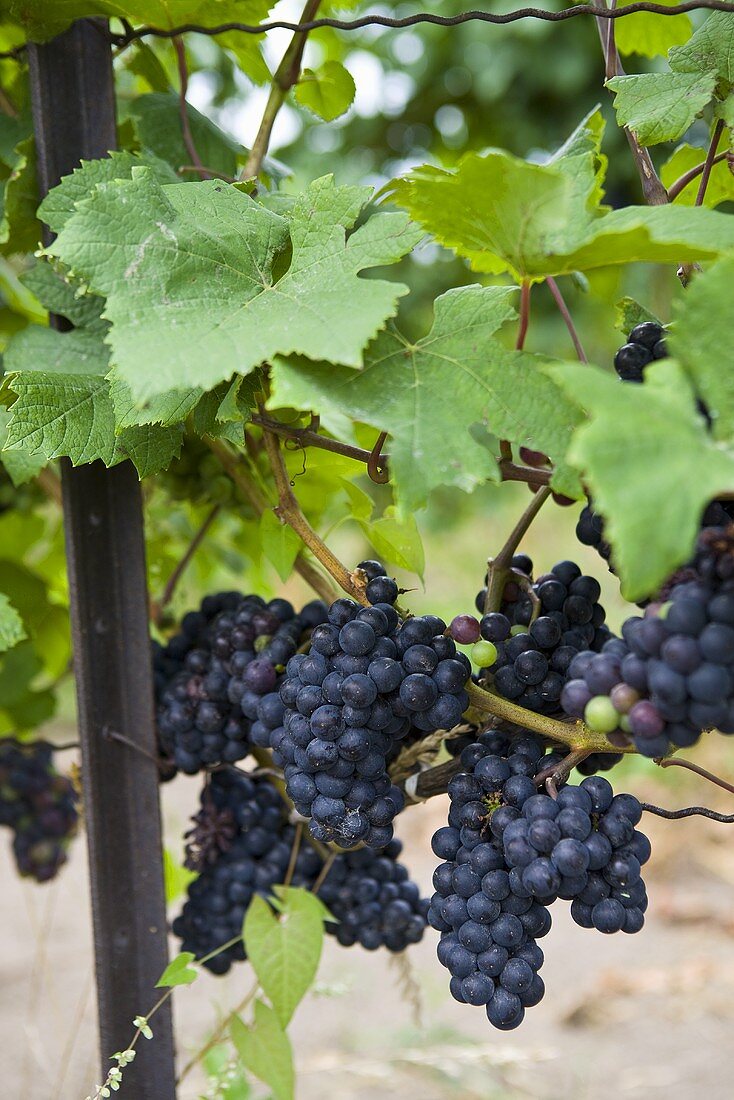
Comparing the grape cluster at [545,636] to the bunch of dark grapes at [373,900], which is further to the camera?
the bunch of dark grapes at [373,900]

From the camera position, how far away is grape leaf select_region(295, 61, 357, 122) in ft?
2.70

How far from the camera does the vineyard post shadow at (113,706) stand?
2.37ft

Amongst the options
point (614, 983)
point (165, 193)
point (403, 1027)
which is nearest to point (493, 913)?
point (165, 193)

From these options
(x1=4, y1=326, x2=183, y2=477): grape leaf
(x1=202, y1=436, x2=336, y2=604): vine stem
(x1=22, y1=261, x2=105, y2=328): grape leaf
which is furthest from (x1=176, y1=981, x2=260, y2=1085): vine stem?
(x1=22, y1=261, x2=105, y2=328): grape leaf

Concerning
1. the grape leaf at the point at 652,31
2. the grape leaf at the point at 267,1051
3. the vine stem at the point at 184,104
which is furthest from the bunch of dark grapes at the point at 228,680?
the grape leaf at the point at 652,31

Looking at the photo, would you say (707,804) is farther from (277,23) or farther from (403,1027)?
(277,23)

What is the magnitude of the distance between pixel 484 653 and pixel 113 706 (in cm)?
32

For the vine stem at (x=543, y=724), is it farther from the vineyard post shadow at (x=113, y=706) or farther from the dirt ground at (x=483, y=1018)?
the dirt ground at (x=483, y=1018)

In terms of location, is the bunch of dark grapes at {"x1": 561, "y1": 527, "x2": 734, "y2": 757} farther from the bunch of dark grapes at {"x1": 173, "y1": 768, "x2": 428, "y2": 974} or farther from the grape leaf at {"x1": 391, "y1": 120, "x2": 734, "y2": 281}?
the bunch of dark grapes at {"x1": 173, "y1": 768, "x2": 428, "y2": 974}

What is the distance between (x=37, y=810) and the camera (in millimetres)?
1062

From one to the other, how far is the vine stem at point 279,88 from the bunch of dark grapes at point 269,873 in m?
0.48

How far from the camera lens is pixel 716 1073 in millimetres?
1813

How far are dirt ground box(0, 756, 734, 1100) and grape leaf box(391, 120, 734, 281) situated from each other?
4.09ft

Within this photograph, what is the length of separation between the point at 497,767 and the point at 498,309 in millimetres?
248
